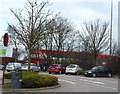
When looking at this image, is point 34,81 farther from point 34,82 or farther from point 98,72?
point 98,72

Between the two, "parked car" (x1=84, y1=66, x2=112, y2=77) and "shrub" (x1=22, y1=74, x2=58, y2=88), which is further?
"parked car" (x1=84, y1=66, x2=112, y2=77)

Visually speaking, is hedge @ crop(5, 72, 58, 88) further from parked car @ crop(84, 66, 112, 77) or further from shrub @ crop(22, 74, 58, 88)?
parked car @ crop(84, 66, 112, 77)

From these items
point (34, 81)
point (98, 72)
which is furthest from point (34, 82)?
point (98, 72)

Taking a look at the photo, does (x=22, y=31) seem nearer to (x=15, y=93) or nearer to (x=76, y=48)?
(x=15, y=93)

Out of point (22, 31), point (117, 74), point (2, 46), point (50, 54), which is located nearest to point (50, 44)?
point (50, 54)

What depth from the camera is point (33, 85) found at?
37.7 feet

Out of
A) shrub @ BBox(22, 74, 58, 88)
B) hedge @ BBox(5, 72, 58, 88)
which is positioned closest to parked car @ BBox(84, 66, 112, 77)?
hedge @ BBox(5, 72, 58, 88)

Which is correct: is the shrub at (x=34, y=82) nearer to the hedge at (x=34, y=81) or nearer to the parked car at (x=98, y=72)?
the hedge at (x=34, y=81)

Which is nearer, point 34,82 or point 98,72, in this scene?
point 34,82

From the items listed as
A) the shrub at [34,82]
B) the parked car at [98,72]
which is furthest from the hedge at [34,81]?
the parked car at [98,72]

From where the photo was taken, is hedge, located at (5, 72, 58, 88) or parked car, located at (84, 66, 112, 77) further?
parked car, located at (84, 66, 112, 77)

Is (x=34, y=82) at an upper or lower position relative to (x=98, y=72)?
upper

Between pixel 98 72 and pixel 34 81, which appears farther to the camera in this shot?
pixel 98 72

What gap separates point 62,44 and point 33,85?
32933 mm
